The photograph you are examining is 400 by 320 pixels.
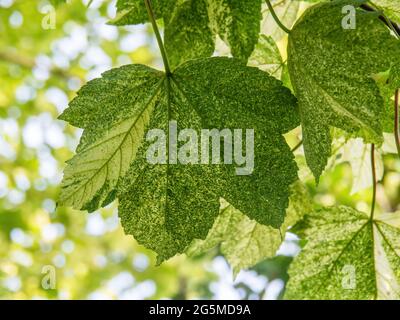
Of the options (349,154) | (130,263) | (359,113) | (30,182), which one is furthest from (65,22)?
(359,113)

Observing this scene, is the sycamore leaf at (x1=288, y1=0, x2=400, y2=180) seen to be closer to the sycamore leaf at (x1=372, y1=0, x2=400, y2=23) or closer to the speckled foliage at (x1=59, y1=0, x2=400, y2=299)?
the speckled foliage at (x1=59, y1=0, x2=400, y2=299)

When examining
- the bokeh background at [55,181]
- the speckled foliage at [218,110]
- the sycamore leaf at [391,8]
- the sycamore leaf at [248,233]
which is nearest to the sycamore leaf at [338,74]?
the speckled foliage at [218,110]

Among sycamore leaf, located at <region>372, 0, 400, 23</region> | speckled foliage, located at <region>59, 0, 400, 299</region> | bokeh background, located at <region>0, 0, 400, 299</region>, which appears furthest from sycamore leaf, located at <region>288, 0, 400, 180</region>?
bokeh background, located at <region>0, 0, 400, 299</region>

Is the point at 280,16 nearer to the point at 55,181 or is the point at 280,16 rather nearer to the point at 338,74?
the point at 338,74

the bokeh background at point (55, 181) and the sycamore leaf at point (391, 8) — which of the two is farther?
the bokeh background at point (55, 181)

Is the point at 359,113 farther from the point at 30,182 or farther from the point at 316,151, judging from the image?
the point at 30,182

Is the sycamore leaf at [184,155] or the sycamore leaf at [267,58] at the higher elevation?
the sycamore leaf at [267,58]

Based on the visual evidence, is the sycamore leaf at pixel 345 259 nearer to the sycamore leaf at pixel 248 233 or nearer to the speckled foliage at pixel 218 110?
the sycamore leaf at pixel 248 233

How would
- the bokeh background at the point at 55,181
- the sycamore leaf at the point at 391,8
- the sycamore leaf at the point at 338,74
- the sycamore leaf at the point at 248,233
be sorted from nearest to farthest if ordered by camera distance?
1. the sycamore leaf at the point at 338,74
2. the sycamore leaf at the point at 391,8
3. the sycamore leaf at the point at 248,233
4. the bokeh background at the point at 55,181

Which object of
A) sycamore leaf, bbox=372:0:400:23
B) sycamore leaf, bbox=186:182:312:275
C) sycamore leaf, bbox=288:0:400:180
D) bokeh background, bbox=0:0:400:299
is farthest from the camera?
bokeh background, bbox=0:0:400:299
